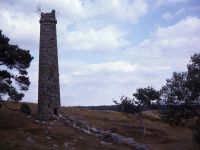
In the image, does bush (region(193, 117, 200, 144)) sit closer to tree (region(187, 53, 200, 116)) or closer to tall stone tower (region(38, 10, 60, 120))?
tree (region(187, 53, 200, 116))

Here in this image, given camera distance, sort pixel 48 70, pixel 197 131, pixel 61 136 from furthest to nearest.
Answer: pixel 48 70 < pixel 61 136 < pixel 197 131

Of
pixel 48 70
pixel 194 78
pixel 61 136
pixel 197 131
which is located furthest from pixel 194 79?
pixel 48 70

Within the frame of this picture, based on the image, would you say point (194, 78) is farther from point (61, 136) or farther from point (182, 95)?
point (61, 136)

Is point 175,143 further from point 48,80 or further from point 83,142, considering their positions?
point 48,80

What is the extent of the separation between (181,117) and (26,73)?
1881 cm

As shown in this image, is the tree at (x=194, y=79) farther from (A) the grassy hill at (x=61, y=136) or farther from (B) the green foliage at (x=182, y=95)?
(A) the grassy hill at (x=61, y=136)

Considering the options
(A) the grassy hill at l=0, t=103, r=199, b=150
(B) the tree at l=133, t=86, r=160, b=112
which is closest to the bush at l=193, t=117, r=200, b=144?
(A) the grassy hill at l=0, t=103, r=199, b=150

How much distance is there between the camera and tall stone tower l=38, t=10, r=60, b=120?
60688 mm

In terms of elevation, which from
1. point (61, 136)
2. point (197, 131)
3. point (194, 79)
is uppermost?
point (194, 79)

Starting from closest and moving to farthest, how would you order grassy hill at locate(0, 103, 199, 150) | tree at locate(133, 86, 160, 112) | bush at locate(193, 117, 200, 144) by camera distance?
grassy hill at locate(0, 103, 199, 150)
bush at locate(193, 117, 200, 144)
tree at locate(133, 86, 160, 112)

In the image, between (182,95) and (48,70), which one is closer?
(182,95)

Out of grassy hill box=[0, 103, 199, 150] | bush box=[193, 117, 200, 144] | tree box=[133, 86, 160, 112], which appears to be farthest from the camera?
tree box=[133, 86, 160, 112]

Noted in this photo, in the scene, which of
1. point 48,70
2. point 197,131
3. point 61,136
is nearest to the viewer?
point 197,131

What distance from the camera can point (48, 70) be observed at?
200 feet
